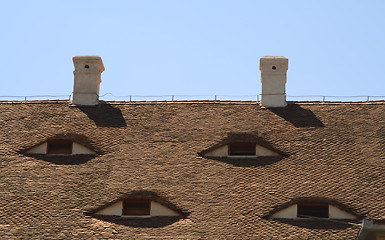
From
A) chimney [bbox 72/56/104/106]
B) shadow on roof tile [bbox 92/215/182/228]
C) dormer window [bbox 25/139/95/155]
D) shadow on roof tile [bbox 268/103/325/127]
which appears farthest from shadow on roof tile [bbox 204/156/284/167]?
chimney [bbox 72/56/104/106]

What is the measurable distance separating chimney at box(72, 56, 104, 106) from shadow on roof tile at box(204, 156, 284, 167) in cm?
651

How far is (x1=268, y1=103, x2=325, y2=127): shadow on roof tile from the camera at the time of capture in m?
32.0

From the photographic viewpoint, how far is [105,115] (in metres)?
33.3

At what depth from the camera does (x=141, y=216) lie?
88.6ft

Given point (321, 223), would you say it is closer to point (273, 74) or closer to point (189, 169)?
point (189, 169)

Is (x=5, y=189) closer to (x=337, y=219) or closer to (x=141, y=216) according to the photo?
(x=141, y=216)

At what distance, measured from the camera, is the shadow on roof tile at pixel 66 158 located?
30.1 metres

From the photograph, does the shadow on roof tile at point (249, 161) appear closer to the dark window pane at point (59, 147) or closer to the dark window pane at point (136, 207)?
the dark window pane at point (136, 207)

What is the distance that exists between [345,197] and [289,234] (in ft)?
7.39

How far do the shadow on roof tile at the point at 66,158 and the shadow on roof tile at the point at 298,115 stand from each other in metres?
6.49

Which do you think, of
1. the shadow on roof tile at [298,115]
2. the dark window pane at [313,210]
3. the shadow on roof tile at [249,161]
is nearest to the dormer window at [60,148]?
the shadow on roof tile at [249,161]

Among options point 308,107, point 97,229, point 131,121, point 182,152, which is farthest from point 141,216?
point 308,107

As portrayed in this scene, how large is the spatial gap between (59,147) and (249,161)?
583 cm

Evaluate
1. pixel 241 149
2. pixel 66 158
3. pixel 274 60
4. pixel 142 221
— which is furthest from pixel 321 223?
pixel 274 60
